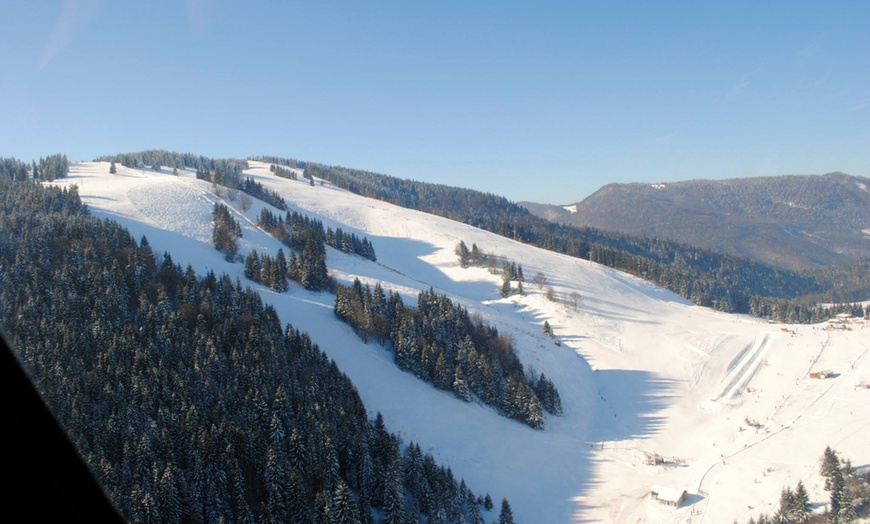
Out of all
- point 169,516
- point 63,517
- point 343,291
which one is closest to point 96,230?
point 343,291

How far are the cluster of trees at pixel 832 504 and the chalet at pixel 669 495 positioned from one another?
4.68 metres

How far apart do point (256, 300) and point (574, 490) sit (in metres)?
34.8

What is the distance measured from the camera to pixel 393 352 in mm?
54875

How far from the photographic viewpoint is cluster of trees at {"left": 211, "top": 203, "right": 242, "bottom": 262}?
76.1m

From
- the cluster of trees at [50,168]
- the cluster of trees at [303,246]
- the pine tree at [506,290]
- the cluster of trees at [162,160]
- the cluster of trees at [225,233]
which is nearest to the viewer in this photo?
the cluster of trees at [303,246]

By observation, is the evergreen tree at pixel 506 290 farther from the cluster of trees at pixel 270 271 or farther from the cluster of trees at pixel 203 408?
the cluster of trees at pixel 203 408

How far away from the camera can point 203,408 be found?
104ft

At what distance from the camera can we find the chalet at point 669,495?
118 ft

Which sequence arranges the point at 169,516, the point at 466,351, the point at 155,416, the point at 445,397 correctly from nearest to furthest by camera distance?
the point at 169,516, the point at 155,416, the point at 445,397, the point at 466,351

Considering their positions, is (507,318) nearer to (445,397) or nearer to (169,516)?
(445,397)

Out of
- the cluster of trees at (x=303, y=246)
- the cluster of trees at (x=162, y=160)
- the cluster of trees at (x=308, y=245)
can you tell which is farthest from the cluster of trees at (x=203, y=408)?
the cluster of trees at (x=162, y=160)

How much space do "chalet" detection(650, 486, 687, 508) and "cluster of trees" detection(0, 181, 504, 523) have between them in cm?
1458

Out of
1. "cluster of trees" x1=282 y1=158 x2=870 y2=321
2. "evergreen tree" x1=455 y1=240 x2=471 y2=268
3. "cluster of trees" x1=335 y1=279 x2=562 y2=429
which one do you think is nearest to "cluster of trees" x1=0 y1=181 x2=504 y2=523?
"cluster of trees" x1=335 y1=279 x2=562 y2=429

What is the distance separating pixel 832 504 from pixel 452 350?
1319 inches
